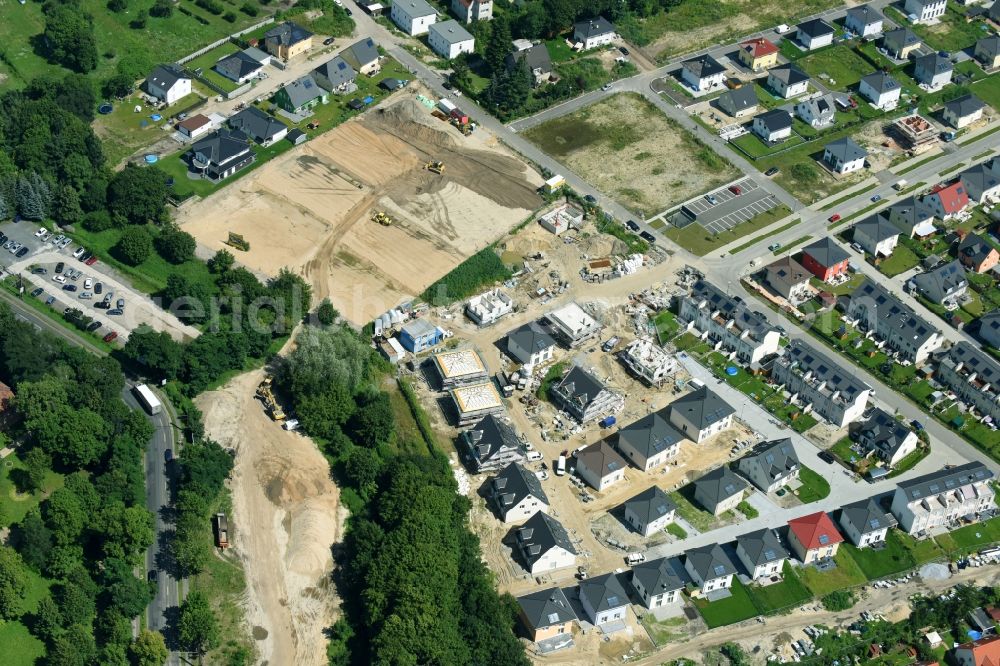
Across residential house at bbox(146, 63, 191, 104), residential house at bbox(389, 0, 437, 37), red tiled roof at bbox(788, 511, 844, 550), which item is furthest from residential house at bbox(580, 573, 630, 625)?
residential house at bbox(389, 0, 437, 37)

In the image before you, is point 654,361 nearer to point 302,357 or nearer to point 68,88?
point 302,357

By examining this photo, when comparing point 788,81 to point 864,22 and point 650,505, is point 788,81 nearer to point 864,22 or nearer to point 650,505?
A: point 864,22

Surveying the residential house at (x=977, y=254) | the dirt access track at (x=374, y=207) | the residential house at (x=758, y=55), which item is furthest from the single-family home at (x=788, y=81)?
the dirt access track at (x=374, y=207)

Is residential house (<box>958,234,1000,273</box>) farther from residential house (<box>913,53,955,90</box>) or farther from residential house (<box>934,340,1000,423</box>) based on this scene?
residential house (<box>913,53,955,90</box>)

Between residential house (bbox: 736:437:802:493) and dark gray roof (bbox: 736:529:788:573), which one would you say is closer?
dark gray roof (bbox: 736:529:788:573)

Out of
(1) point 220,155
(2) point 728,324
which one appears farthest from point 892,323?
(1) point 220,155

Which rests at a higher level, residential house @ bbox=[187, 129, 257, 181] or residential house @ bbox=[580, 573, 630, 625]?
residential house @ bbox=[187, 129, 257, 181]

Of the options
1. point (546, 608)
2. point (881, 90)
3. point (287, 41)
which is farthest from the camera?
point (287, 41)

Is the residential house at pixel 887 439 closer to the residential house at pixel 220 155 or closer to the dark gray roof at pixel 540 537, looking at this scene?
the dark gray roof at pixel 540 537
